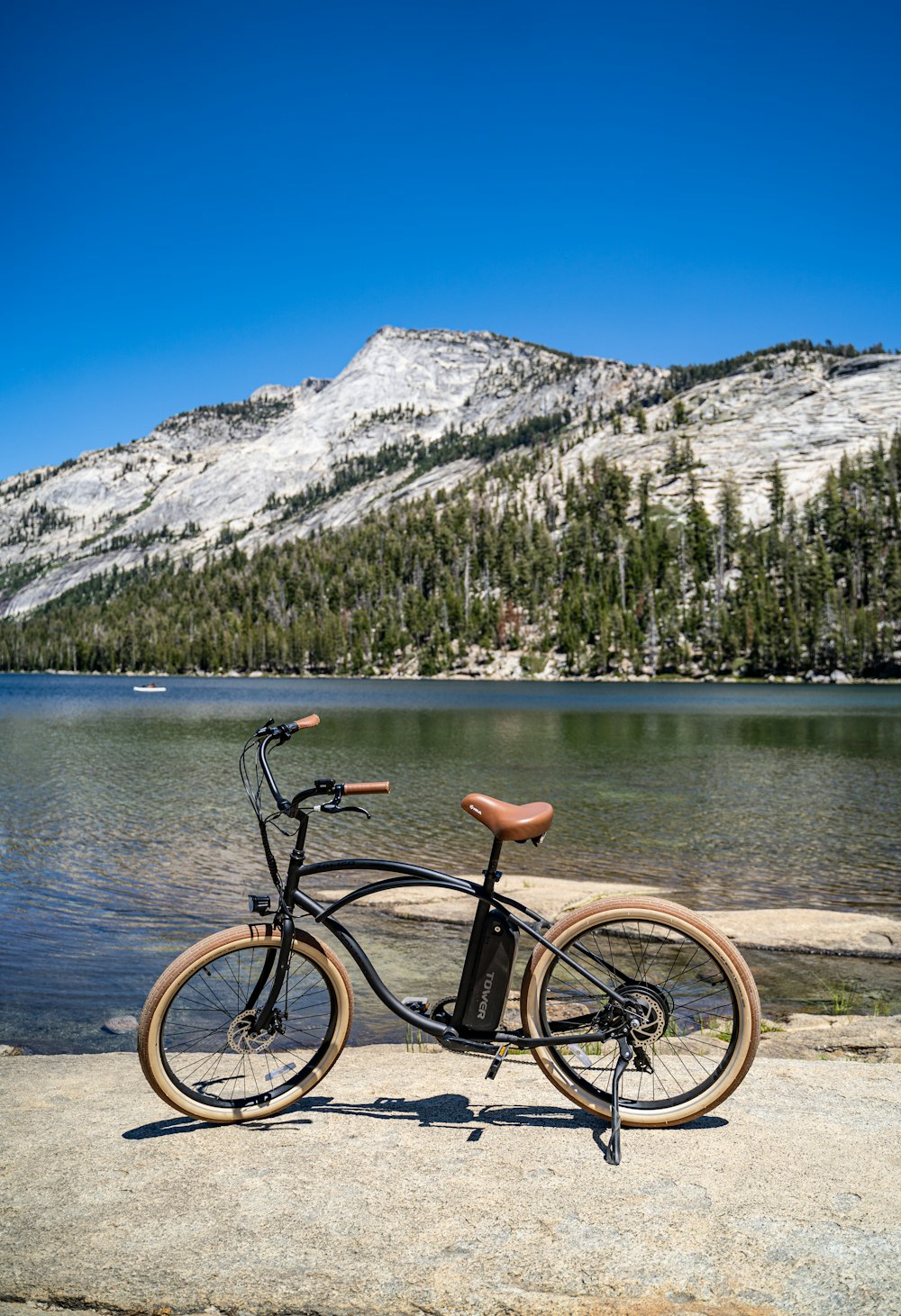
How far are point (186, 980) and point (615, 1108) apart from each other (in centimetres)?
293

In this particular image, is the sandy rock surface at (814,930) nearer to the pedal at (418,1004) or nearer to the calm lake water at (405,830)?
the calm lake water at (405,830)

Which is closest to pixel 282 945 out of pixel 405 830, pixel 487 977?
pixel 487 977

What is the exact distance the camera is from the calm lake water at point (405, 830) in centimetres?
1253

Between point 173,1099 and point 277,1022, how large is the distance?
84cm

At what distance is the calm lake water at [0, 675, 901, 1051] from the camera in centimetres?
1253

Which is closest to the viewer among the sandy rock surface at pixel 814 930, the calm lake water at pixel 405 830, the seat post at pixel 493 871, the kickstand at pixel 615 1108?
the kickstand at pixel 615 1108

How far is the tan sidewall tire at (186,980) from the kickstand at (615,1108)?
1912 mm

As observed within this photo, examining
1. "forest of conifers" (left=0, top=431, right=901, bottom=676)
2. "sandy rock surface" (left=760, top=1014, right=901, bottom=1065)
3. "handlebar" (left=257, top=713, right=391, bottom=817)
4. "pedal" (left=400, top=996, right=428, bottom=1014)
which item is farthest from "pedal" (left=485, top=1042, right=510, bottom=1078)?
"forest of conifers" (left=0, top=431, right=901, bottom=676)

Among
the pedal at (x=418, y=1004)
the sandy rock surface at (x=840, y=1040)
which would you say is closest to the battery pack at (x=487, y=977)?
the pedal at (x=418, y=1004)

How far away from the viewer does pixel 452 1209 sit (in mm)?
4254

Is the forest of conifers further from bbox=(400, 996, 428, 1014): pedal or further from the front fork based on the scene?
the front fork

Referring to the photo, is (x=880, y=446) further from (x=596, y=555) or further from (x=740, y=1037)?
(x=740, y=1037)

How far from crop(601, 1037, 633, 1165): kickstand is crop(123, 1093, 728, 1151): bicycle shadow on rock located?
125mm

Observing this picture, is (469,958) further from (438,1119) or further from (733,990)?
(733,990)
